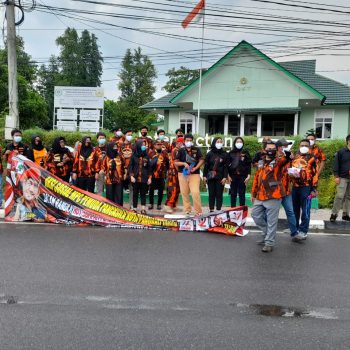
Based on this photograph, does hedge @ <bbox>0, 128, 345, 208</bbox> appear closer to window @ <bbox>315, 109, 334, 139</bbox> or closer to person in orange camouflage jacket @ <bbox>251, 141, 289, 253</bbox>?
person in orange camouflage jacket @ <bbox>251, 141, 289, 253</bbox>

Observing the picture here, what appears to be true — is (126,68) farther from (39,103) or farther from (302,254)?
(302,254)

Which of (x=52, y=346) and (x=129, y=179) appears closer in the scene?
(x=52, y=346)

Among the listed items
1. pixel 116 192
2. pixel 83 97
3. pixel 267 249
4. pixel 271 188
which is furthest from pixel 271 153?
pixel 83 97

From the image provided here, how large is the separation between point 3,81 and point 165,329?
40.0m

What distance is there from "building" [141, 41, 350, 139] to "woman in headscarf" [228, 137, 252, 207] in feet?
52.8

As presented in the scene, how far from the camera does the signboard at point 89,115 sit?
86.6 ft

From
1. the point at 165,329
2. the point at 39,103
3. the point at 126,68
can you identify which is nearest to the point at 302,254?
the point at 165,329

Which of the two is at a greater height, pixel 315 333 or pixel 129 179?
pixel 129 179

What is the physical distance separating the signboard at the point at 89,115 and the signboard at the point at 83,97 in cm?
37

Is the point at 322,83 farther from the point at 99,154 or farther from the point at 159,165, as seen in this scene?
the point at 99,154

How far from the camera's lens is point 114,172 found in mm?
10008

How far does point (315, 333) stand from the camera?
152 inches

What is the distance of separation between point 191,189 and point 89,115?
17.7 m

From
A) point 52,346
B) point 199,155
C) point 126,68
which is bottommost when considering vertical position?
point 52,346
